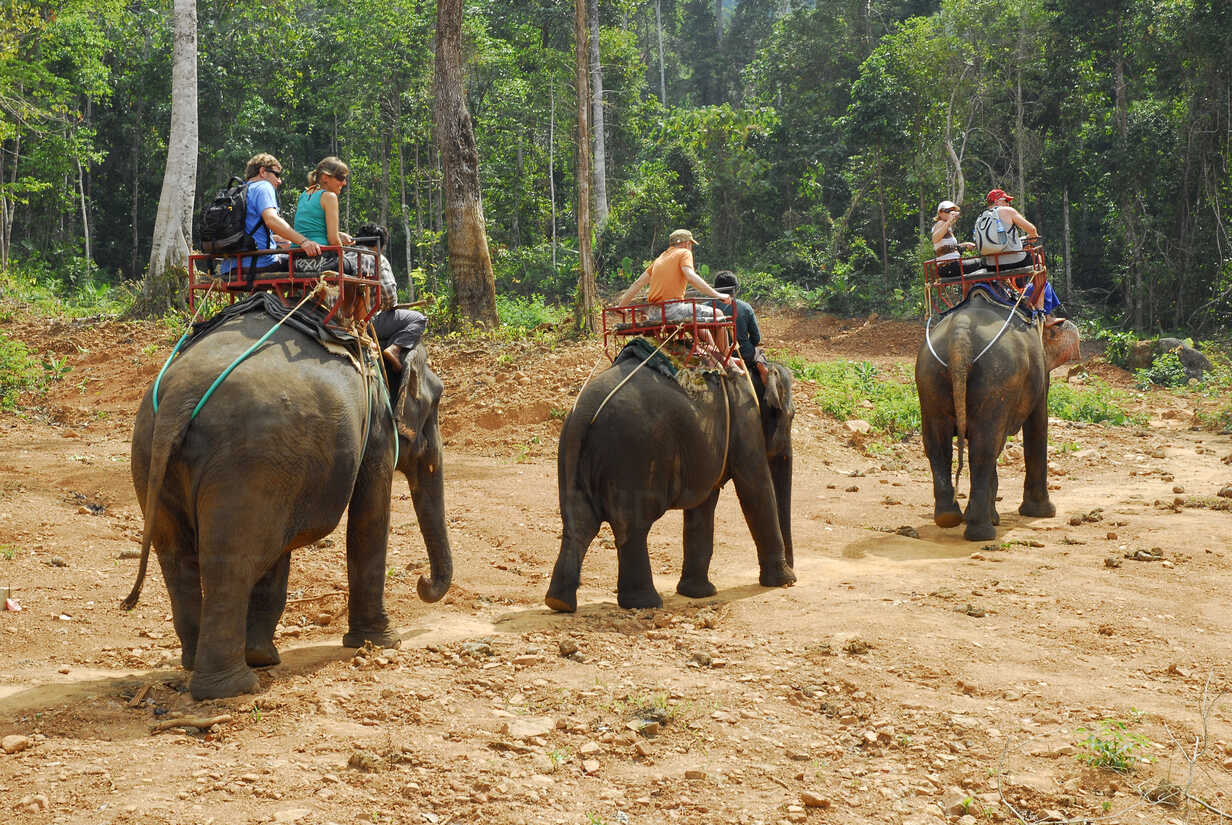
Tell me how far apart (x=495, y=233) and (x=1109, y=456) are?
2618 centimetres

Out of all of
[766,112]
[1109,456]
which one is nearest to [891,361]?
[1109,456]

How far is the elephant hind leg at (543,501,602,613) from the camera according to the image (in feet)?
23.0

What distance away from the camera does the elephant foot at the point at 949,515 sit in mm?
10125

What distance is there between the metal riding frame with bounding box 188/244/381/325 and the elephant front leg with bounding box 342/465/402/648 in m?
0.93

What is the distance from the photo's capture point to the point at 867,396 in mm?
17938

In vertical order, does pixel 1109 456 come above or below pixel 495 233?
below

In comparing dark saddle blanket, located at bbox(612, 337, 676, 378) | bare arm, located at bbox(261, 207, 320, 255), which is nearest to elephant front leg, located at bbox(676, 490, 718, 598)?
dark saddle blanket, located at bbox(612, 337, 676, 378)

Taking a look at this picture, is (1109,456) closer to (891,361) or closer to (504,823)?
(891,361)

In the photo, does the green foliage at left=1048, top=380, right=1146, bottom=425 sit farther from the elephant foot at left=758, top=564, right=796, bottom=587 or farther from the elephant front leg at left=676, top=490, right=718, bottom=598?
the elephant front leg at left=676, top=490, right=718, bottom=598

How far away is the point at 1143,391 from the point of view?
2067 centimetres

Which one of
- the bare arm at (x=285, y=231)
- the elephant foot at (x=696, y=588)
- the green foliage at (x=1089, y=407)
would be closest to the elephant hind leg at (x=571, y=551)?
the elephant foot at (x=696, y=588)

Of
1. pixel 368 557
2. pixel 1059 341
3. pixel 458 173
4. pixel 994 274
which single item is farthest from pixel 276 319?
pixel 458 173

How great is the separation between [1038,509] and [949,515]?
1697 mm

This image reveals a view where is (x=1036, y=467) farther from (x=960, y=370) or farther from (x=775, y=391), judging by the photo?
(x=775, y=391)
